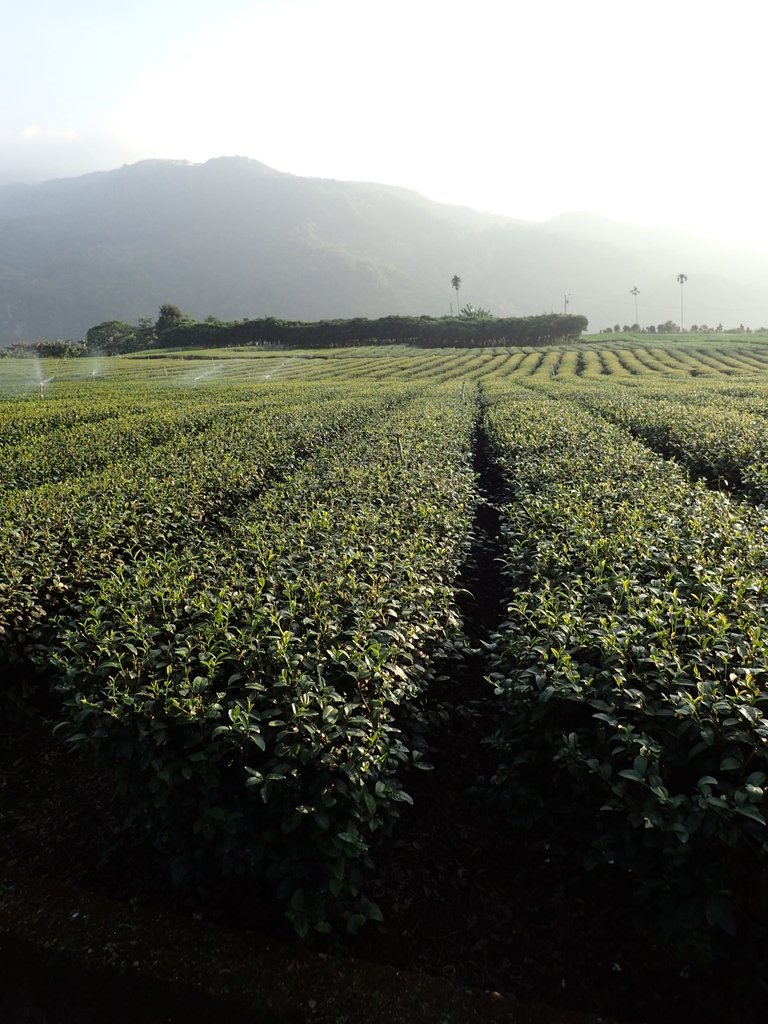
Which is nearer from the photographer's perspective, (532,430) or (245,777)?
(245,777)

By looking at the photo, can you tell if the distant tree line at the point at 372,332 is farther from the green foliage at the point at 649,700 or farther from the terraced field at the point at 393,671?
the green foliage at the point at 649,700

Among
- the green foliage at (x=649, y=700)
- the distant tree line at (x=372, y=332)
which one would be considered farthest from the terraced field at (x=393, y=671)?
the distant tree line at (x=372, y=332)

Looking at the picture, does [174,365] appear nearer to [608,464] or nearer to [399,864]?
[608,464]

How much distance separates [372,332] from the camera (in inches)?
3445

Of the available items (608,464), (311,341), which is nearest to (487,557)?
(608,464)

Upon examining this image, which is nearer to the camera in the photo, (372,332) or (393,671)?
(393,671)

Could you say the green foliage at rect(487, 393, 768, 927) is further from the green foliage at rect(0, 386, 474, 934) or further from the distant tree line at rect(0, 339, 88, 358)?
the distant tree line at rect(0, 339, 88, 358)

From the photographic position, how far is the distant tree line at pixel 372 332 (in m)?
84.9

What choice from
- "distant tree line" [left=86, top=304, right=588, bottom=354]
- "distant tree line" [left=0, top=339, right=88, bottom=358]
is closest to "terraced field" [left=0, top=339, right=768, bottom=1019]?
"distant tree line" [left=0, top=339, right=88, bottom=358]

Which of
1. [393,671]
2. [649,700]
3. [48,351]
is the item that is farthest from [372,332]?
[649,700]

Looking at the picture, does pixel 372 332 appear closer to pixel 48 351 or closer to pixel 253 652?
pixel 48 351

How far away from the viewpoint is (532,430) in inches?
440

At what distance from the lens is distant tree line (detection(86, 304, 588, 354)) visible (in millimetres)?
84938

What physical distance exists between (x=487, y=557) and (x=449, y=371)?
45.9 m
